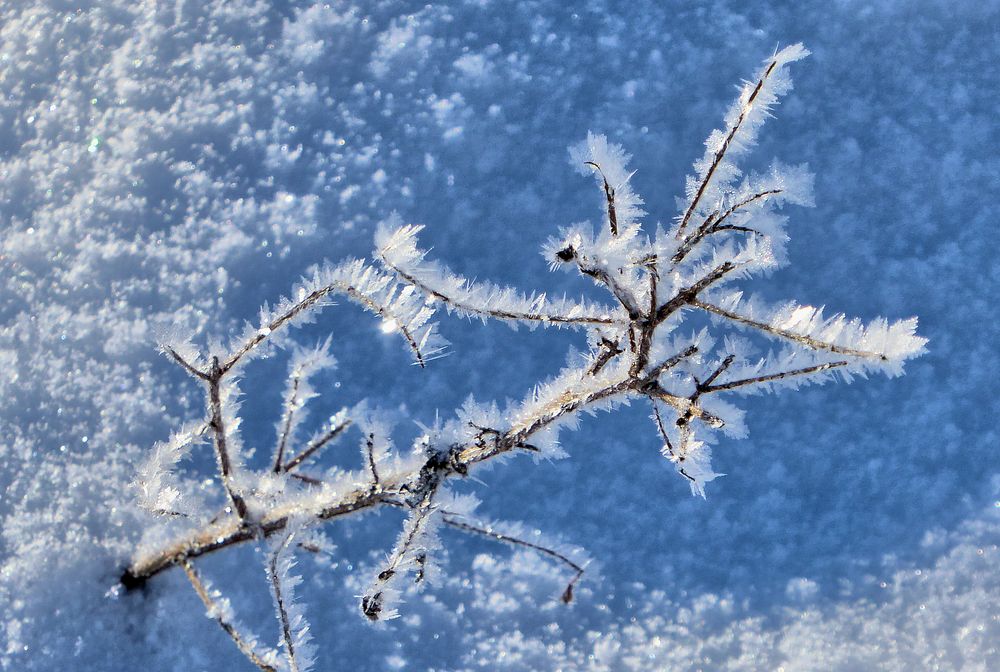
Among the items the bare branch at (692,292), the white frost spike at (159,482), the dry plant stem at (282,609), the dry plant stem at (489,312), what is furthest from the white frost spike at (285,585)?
the bare branch at (692,292)

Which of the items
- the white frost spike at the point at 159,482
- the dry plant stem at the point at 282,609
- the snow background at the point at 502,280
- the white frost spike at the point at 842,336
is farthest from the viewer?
the snow background at the point at 502,280

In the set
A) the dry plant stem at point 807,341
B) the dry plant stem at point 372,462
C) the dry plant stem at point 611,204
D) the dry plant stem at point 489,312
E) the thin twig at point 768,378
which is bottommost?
the dry plant stem at point 372,462

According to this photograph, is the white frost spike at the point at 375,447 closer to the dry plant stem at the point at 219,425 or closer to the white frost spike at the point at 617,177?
the dry plant stem at the point at 219,425

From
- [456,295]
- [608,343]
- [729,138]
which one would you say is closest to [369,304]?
[456,295]

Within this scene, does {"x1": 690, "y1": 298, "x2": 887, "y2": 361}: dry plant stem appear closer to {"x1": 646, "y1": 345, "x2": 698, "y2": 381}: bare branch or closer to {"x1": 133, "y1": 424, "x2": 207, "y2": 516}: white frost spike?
{"x1": 646, "y1": 345, "x2": 698, "y2": 381}: bare branch

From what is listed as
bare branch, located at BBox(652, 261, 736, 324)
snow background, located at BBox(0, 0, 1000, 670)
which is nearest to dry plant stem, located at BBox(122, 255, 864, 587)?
bare branch, located at BBox(652, 261, 736, 324)

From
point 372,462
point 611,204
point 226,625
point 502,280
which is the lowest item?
point 226,625

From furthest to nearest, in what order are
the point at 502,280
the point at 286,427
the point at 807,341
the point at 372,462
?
1. the point at 502,280
2. the point at 286,427
3. the point at 372,462
4. the point at 807,341

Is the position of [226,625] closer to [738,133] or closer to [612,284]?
[612,284]

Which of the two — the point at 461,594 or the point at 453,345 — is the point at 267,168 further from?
the point at 461,594

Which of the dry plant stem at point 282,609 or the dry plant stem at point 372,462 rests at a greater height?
the dry plant stem at point 372,462
